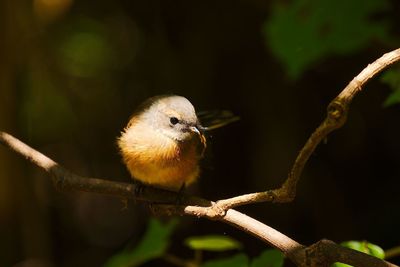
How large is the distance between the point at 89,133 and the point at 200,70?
1238 mm

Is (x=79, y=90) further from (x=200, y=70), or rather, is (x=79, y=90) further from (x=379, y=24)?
(x=379, y=24)

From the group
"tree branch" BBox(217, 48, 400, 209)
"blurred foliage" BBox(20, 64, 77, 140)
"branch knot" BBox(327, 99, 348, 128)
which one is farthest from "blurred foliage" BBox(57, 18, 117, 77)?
"branch knot" BBox(327, 99, 348, 128)

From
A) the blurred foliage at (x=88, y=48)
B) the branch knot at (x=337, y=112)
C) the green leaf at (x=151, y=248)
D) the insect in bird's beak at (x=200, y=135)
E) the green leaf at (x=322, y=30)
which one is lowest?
the green leaf at (x=151, y=248)

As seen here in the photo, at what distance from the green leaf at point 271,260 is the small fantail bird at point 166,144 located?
85 centimetres

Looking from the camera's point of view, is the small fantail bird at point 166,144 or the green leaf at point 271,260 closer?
the green leaf at point 271,260

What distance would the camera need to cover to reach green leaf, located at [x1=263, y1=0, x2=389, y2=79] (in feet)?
13.5

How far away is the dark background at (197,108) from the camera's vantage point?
4.74 m

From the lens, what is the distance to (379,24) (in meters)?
4.11

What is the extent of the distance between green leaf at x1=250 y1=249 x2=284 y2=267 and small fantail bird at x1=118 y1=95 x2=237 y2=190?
854 millimetres

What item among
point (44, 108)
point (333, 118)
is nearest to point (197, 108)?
point (44, 108)

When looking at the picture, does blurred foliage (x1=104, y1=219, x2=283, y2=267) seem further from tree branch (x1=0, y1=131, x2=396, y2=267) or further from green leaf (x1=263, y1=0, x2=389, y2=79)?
green leaf (x1=263, y1=0, x2=389, y2=79)

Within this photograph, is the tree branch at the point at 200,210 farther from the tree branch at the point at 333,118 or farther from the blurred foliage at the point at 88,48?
the blurred foliage at the point at 88,48

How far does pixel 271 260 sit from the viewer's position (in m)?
2.37

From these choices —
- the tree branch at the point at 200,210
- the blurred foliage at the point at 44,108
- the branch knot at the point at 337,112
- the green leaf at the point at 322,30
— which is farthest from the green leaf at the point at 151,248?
the blurred foliage at the point at 44,108
